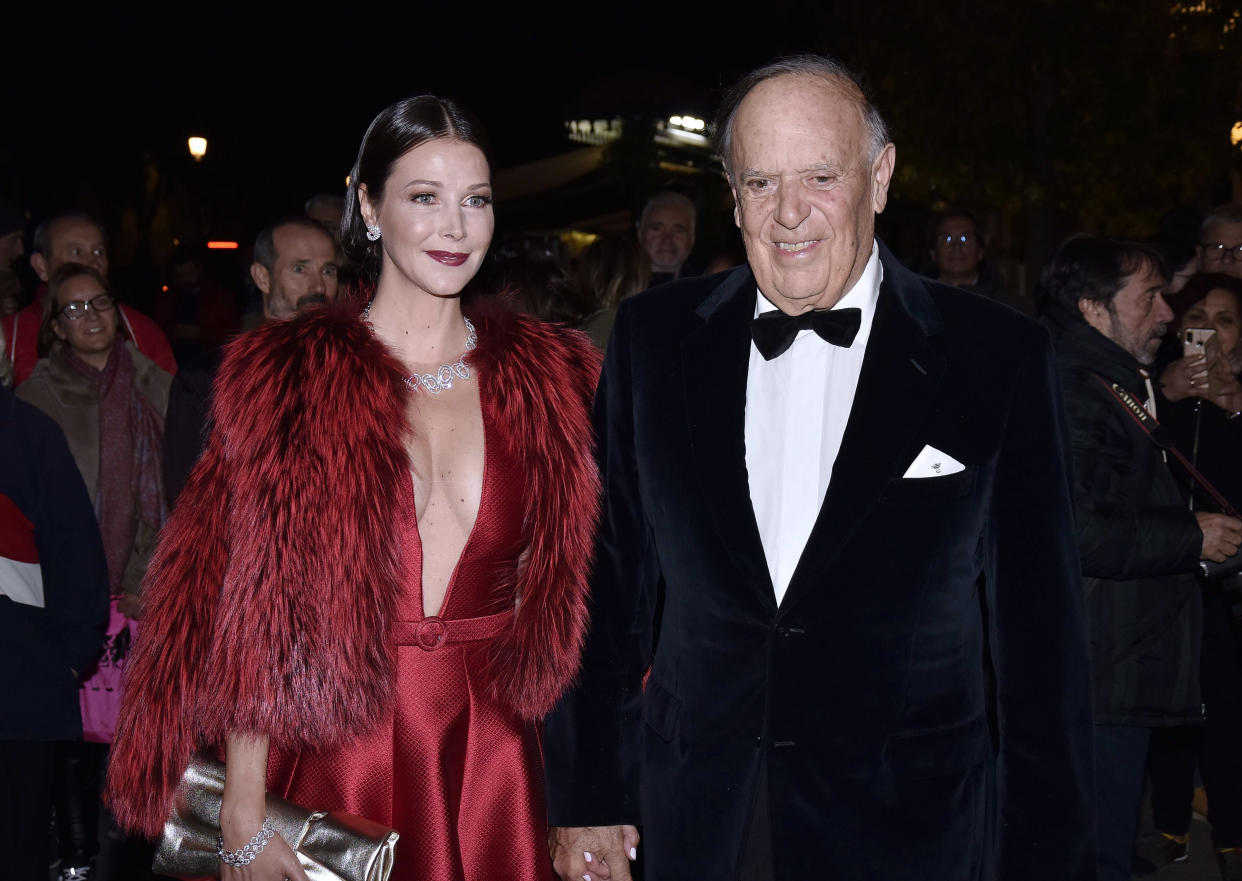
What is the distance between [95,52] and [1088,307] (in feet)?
70.9

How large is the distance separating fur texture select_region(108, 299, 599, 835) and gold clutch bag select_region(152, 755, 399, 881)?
4 cm

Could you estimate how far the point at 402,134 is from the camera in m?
3.01

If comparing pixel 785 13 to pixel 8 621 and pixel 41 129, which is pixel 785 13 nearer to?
pixel 41 129

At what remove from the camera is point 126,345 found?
19.9 ft

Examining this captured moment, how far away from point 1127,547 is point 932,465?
2197 millimetres

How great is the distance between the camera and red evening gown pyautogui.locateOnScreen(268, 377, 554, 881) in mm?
2914

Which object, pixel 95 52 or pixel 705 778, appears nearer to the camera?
pixel 705 778

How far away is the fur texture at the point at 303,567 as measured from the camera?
9.20ft

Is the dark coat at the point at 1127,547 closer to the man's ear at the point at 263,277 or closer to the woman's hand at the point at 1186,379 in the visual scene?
the woman's hand at the point at 1186,379

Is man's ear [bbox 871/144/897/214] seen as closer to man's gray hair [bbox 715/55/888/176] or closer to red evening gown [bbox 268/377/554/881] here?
man's gray hair [bbox 715/55/888/176]

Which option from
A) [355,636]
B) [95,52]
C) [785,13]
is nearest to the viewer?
[355,636]

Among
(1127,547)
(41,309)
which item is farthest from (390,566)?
(41,309)

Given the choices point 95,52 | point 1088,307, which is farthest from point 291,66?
point 1088,307

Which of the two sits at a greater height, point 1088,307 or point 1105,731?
point 1088,307
